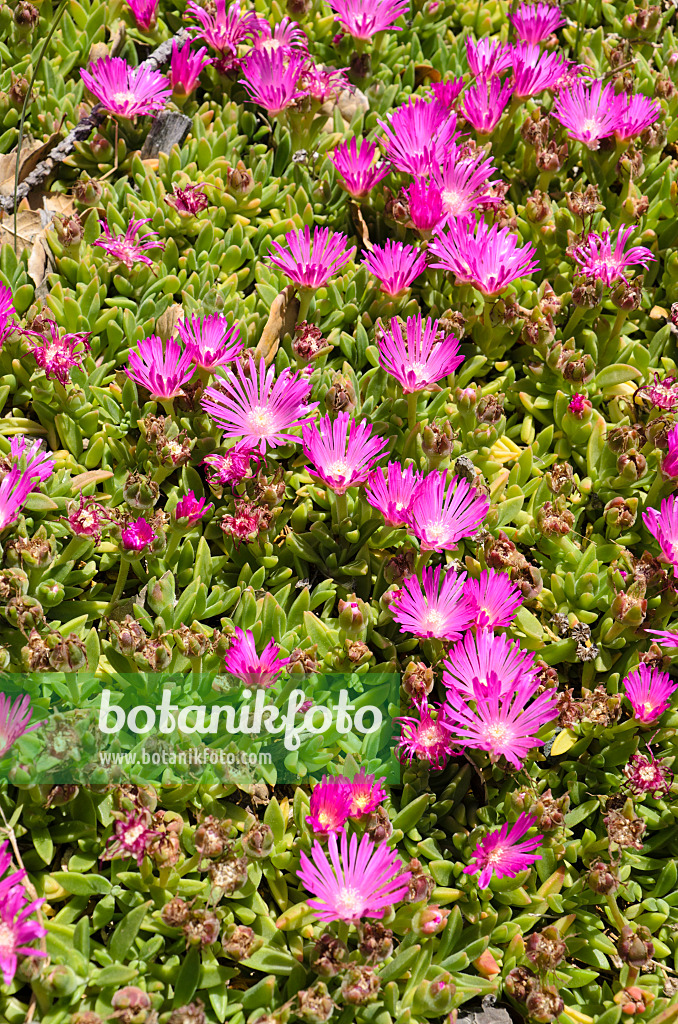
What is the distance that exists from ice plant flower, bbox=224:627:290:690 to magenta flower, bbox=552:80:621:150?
1.89 m

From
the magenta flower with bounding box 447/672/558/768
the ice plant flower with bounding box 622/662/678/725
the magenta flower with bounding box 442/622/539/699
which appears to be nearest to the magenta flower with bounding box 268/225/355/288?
the magenta flower with bounding box 442/622/539/699

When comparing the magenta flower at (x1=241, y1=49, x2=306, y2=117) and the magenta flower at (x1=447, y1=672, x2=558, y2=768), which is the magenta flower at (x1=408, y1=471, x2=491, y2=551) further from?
the magenta flower at (x1=241, y1=49, x2=306, y2=117)

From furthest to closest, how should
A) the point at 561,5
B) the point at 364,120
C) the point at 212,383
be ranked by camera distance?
the point at 561,5 < the point at 364,120 < the point at 212,383

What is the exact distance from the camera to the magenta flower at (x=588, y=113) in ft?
9.05

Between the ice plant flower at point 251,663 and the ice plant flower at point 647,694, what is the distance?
2.64 feet

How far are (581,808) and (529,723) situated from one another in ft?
1.05

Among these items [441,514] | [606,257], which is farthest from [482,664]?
[606,257]

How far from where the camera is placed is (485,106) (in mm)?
2729

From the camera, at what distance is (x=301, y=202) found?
2.68 metres

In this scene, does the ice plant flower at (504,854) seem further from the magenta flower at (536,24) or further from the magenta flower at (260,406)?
the magenta flower at (536,24)

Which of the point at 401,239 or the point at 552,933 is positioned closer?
the point at 552,933

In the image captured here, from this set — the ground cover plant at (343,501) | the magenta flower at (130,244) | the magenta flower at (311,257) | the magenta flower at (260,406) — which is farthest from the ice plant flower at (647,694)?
the magenta flower at (130,244)

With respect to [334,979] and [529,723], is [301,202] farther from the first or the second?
[334,979]

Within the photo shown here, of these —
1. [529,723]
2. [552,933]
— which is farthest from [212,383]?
[552,933]
